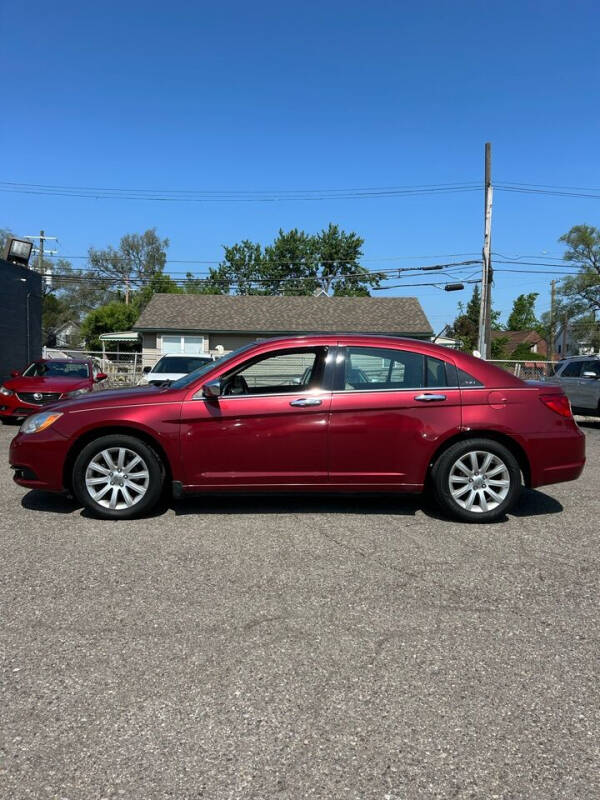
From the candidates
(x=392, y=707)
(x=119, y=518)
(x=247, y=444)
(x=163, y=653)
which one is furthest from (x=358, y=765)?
(x=119, y=518)

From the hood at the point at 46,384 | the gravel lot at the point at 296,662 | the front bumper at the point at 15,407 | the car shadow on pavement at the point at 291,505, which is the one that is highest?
the hood at the point at 46,384

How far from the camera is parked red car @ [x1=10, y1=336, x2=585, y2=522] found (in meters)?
5.36

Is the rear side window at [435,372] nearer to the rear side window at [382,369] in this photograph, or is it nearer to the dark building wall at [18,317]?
the rear side window at [382,369]

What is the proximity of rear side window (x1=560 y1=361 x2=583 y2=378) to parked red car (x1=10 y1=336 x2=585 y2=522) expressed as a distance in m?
11.8

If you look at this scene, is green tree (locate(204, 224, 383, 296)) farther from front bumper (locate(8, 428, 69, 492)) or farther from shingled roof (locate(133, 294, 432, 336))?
front bumper (locate(8, 428, 69, 492))

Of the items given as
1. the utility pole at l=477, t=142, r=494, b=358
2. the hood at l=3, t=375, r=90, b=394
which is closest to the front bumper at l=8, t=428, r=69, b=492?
the hood at l=3, t=375, r=90, b=394

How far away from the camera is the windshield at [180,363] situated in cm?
1536

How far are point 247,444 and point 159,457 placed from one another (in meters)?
0.79

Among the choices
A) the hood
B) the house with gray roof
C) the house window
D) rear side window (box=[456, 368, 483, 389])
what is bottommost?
the hood

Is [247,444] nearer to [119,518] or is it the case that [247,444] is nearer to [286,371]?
[286,371]

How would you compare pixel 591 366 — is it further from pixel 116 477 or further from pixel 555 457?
pixel 116 477

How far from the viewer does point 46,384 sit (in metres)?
12.5

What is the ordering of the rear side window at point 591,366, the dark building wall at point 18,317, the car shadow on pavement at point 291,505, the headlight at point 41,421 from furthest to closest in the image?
the dark building wall at point 18,317
the rear side window at point 591,366
the car shadow on pavement at point 291,505
the headlight at point 41,421

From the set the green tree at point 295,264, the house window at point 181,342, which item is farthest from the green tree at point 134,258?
the house window at point 181,342
